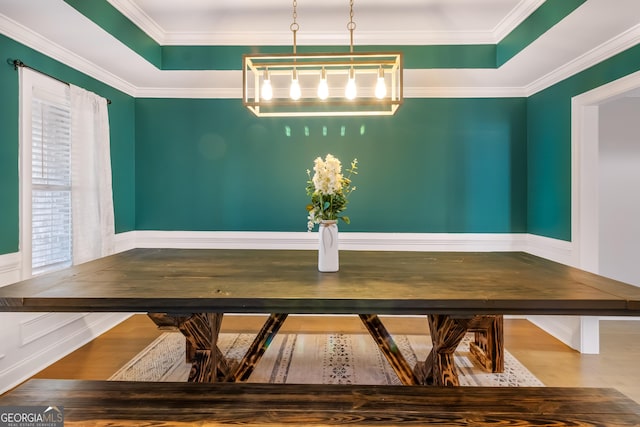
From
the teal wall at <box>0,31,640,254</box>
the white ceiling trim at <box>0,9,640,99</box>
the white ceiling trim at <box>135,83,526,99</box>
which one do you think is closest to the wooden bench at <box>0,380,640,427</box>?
the white ceiling trim at <box>0,9,640,99</box>

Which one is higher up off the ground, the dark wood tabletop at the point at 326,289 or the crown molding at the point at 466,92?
the crown molding at the point at 466,92

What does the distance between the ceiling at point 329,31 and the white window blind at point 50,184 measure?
1.49ft

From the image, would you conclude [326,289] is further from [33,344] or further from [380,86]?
[33,344]

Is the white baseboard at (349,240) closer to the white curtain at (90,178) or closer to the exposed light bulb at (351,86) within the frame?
the white curtain at (90,178)

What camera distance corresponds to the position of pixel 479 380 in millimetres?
2539

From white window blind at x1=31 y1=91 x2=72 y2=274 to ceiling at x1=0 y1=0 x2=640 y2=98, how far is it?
0.46 metres

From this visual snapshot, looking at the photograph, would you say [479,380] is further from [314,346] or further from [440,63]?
[440,63]

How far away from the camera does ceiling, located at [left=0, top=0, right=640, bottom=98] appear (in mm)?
2420

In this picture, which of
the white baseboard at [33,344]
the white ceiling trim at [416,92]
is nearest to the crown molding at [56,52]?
the white ceiling trim at [416,92]

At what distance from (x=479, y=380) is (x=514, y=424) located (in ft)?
4.11

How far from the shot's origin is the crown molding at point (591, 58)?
254 centimetres

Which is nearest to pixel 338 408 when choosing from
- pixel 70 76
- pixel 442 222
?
pixel 442 222

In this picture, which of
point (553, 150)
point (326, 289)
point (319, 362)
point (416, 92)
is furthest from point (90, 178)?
point (553, 150)

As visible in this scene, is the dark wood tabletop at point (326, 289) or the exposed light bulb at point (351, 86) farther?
the exposed light bulb at point (351, 86)
